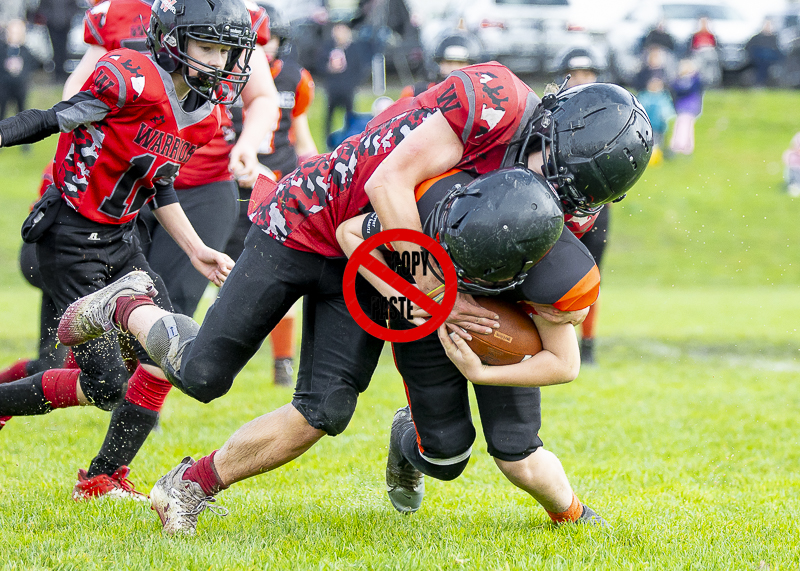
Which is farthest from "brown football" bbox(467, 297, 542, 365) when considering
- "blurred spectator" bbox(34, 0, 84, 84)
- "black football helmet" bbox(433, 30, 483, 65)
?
"blurred spectator" bbox(34, 0, 84, 84)

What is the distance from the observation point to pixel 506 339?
9.68 ft

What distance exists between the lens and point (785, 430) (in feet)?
17.4

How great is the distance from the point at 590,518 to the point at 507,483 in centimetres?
90

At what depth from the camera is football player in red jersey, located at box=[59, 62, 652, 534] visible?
2.84m

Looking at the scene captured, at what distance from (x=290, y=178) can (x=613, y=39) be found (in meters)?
19.1

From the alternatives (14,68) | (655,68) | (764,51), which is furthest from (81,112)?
(764,51)

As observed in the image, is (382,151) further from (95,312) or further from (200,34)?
(95,312)

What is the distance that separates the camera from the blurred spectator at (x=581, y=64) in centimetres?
710

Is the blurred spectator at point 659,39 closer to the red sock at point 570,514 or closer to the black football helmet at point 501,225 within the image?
the red sock at point 570,514

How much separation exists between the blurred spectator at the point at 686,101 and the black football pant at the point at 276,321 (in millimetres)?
16633

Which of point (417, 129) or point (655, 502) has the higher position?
point (417, 129)

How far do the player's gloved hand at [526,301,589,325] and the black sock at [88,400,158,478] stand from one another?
1.75m

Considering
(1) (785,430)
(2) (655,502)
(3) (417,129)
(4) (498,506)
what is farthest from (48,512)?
(1) (785,430)

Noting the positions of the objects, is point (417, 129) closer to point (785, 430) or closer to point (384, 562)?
point (384, 562)
